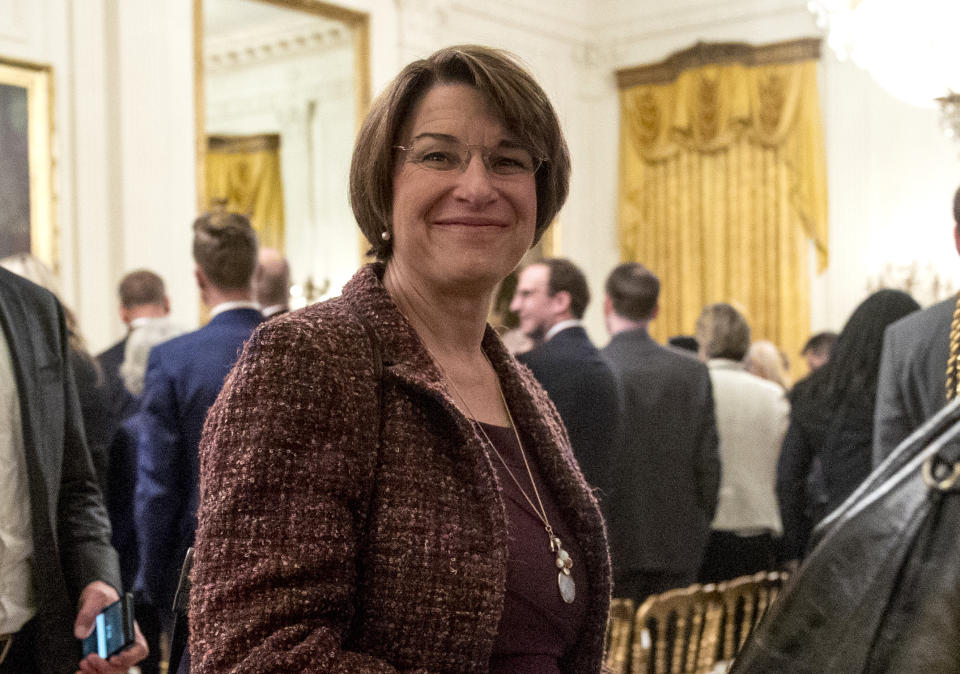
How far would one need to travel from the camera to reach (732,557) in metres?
5.35

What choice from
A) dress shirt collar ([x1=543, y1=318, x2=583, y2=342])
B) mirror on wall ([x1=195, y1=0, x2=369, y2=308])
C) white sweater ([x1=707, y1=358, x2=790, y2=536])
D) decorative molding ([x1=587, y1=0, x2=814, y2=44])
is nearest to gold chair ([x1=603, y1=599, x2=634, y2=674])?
dress shirt collar ([x1=543, y1=318, x2=583, y2=342])

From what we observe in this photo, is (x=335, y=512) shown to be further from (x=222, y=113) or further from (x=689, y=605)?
(x=222, y=113)

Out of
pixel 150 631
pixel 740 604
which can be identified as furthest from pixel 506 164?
pixel 150 631

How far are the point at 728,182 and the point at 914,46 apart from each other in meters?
6.57

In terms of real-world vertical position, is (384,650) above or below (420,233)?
below

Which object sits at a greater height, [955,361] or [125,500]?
[955,361]

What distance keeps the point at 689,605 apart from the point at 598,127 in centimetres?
1067

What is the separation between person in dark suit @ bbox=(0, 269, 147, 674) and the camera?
222 cm

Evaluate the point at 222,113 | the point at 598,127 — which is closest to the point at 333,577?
the point at 222,113

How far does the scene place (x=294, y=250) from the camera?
9.64m

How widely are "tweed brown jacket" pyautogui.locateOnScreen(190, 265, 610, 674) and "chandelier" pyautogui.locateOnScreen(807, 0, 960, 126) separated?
15.5ft

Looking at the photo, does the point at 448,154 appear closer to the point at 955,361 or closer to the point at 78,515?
the point at 78,515

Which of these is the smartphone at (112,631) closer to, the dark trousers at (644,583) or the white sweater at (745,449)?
the dark trousers at (644,583)

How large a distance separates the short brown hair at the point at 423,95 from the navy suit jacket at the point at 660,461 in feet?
10.3
